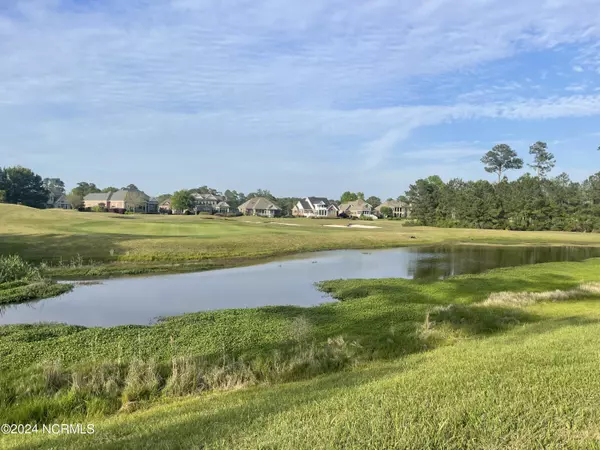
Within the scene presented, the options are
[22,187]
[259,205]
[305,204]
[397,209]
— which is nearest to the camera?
[22,187]

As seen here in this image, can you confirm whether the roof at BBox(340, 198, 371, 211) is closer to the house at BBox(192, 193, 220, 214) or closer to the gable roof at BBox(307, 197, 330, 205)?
the gable roof at BBox(307, 197, 330, 205)

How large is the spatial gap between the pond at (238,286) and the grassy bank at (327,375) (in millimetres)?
3498

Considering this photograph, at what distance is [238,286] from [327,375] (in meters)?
17.2

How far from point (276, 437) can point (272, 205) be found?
5283 inches

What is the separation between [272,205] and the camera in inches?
5463

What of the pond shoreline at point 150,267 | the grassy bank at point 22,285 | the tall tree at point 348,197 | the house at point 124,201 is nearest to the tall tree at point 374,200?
the tall tree at point 348,197

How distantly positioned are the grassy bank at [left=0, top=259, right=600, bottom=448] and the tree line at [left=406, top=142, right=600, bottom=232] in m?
74.9

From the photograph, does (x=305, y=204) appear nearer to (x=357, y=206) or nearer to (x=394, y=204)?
(x=357, y=206)

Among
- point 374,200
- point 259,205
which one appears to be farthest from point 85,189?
point 374,200

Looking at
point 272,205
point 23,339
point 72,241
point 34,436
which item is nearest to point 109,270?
point 72,241

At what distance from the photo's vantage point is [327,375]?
33.0ft

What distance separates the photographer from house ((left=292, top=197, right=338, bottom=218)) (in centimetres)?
14350

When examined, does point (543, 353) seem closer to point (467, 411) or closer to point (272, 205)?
point (467, 411)

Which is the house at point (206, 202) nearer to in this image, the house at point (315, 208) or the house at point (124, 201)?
the house at point (124, 201)
